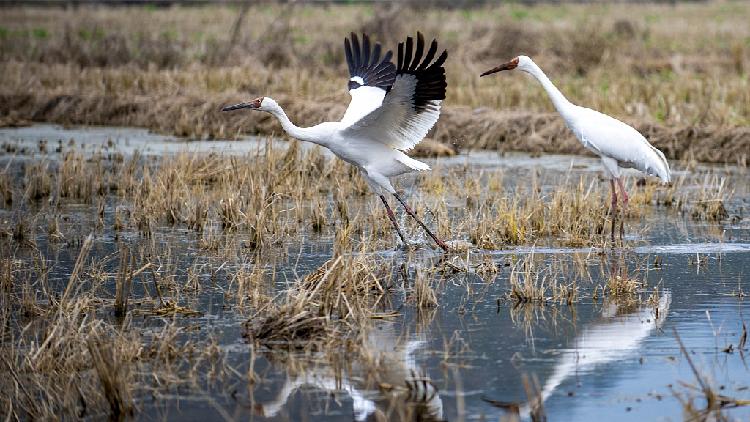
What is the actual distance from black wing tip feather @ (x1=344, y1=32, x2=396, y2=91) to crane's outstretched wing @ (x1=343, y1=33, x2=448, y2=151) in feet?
1.57

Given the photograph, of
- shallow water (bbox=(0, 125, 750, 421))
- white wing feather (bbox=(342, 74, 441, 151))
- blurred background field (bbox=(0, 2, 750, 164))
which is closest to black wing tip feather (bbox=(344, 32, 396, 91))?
white wing feather (bbox=(342, 74, 441, 151))

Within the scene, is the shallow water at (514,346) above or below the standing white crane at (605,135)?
below

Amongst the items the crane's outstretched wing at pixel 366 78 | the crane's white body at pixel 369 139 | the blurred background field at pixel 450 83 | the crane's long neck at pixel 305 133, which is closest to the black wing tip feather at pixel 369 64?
the crane's outstretched wing at pixel 366 78

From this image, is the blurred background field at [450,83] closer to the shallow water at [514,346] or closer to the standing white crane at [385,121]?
the standing white crane at [385,121]

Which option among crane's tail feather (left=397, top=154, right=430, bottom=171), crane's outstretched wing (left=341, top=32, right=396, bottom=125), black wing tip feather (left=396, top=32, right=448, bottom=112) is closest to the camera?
black wing tip feather (left=396, top=32, right=448, bottom=112)

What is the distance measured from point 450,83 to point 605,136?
34.7 ft

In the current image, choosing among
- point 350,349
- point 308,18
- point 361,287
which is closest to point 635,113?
point 361,287

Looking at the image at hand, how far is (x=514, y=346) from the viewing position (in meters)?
6.75

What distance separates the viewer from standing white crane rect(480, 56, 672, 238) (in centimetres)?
1023

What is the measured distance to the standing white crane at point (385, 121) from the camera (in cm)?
880

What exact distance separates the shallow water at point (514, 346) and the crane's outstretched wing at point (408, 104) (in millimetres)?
922

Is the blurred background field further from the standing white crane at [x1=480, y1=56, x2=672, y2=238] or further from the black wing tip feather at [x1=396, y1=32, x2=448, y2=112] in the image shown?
the black wing tip feather at [x1=396, y1=32, x2=448, y2=112]

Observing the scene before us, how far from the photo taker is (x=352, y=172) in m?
13.5

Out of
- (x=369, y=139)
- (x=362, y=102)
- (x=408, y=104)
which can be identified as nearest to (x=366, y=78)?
(x=362, y=102)
